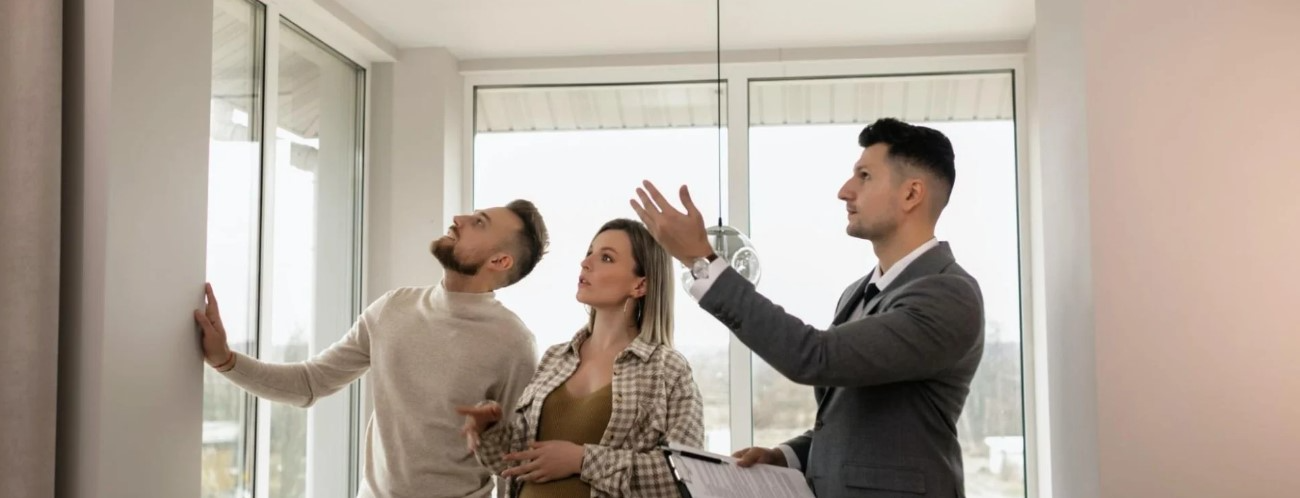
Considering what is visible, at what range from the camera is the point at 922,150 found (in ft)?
6.28

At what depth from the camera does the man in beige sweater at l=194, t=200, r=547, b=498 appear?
272cm

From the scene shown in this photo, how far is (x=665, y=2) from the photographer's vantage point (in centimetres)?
411

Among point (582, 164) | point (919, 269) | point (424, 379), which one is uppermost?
point (582, 164)

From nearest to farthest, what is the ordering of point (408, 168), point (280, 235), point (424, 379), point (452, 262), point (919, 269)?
point (919, 269)
point (424, 379)
point (452, 262)
point (280, 235)
point (408, 168)

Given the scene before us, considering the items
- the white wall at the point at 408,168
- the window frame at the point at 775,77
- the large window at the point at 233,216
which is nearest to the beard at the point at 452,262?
the large window at the point at 233,216

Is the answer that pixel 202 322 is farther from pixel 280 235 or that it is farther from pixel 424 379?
pixel 280 235

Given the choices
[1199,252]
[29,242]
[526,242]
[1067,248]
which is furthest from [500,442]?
[1199,252]

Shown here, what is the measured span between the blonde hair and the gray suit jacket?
0.60 meters

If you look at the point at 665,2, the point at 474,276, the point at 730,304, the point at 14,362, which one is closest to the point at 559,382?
the point at 474,276

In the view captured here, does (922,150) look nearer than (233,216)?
Yes

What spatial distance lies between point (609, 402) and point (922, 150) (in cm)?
83

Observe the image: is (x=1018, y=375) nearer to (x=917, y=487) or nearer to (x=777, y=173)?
(x=777, y=173)

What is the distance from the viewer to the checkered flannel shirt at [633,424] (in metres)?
2.22

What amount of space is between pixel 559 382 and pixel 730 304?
787 millimetres
